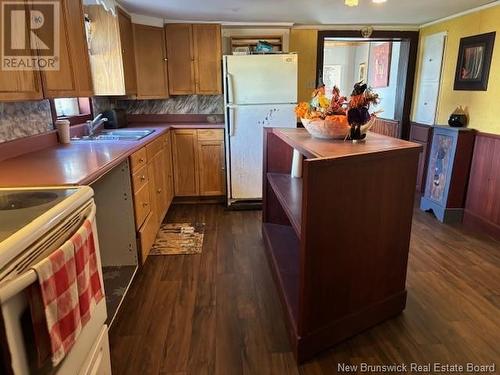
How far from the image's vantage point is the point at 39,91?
188 centimetres

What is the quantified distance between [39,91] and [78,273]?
4.28ft

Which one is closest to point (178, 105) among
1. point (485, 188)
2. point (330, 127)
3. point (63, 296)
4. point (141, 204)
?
point (141, 204)

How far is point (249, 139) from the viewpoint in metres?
3.80

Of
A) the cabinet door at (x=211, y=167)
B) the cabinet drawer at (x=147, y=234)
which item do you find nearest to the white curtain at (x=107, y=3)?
the cabinet door at (x=211, y=167)

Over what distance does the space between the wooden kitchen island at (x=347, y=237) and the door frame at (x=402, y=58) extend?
2.70 metres

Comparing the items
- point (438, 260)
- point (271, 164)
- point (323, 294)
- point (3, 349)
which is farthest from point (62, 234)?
point (438, 260)

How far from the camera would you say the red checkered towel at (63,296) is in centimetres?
86

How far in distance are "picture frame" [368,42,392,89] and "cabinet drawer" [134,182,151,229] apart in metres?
4.42

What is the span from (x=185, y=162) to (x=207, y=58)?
126 cm

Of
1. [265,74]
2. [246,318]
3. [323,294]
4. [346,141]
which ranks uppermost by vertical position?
[265,74]

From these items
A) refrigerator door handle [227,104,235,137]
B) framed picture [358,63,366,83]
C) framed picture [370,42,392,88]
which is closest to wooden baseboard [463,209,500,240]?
refrigerator door handle [227,104,235,137]

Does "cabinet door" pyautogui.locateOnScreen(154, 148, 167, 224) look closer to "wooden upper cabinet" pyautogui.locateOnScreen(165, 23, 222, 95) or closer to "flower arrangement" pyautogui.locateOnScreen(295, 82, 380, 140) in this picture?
"wooden upper cabinet" pyautogui.locateOnScreen(165, 23, 222, 95)

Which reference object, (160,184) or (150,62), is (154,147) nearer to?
(160,184)

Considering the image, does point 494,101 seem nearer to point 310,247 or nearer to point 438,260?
point 438,260
